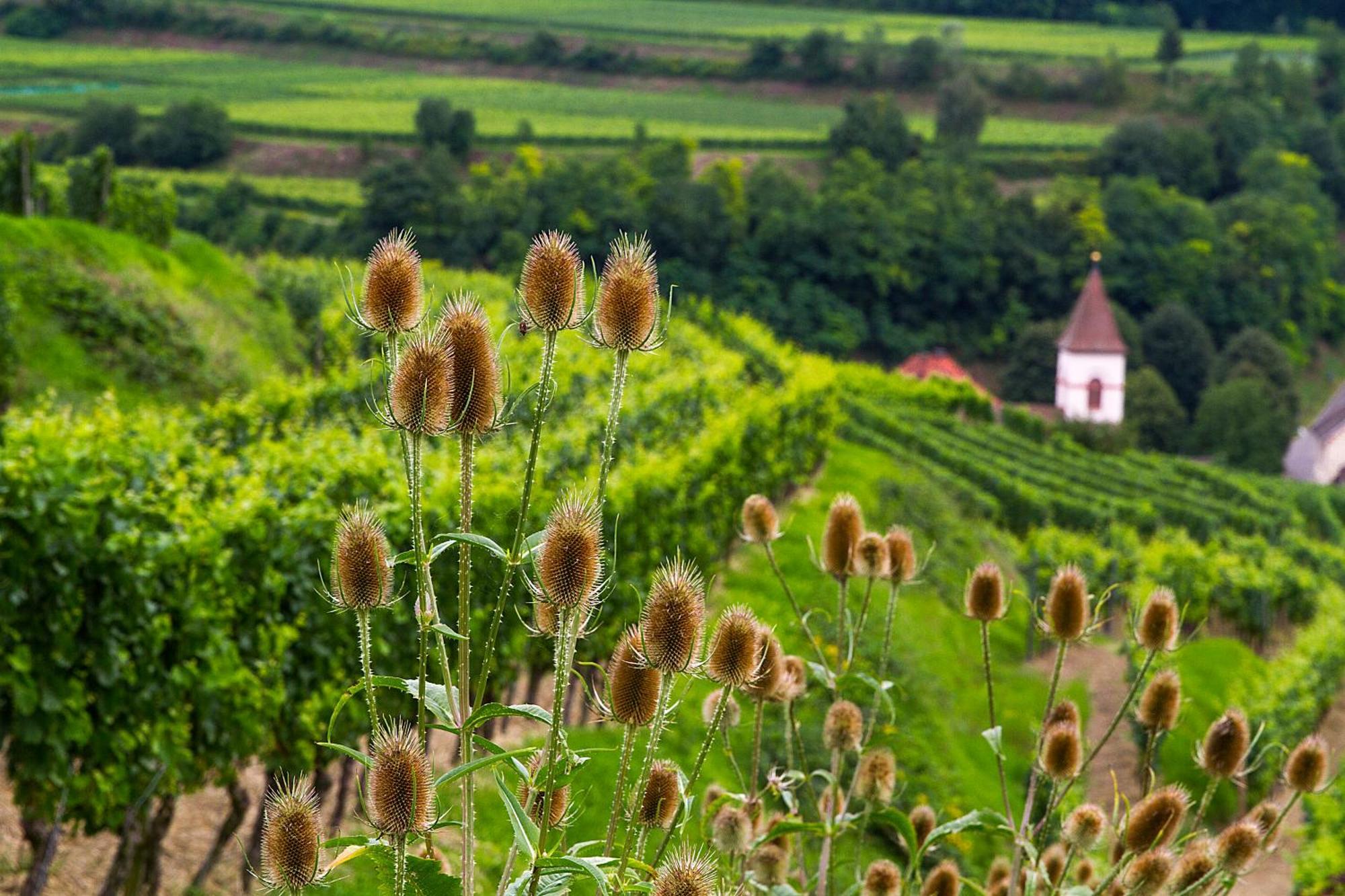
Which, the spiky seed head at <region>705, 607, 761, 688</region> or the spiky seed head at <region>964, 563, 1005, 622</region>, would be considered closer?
the spiky seed head at <region>705, 607, 761, 688</region>

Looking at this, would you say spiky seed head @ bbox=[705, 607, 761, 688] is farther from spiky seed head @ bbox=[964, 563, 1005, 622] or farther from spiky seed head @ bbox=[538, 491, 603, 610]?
spiky seed head @ bbox=[964, 563, 1005, 622]

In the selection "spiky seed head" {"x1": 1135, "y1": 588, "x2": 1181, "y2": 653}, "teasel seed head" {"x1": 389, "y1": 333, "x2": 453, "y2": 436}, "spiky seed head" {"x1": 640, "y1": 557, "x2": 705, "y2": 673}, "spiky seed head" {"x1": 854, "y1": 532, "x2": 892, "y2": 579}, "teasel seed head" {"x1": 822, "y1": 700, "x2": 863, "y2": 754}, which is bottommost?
"teasel seed head" {"x1": 822, "y1": 700, "x2": 863, "y2": 754}

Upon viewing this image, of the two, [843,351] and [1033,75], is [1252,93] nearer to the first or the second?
[1033,75]

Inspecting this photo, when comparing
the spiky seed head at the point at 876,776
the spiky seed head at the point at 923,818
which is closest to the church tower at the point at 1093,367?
the spiky seed head at the point at 923,818

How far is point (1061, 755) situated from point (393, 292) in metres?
1.50

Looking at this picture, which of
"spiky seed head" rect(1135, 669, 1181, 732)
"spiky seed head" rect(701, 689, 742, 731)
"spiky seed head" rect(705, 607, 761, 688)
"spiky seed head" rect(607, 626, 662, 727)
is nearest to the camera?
"spiky seed head" rect(607, 626, 662, 727)

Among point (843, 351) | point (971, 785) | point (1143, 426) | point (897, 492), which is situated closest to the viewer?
point (971, 785)

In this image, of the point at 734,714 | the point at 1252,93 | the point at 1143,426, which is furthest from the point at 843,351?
the point at 734,714

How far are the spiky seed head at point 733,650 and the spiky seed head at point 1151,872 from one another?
78cm

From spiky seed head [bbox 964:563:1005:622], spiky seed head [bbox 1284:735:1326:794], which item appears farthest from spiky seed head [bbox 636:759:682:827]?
spiky seed head [bbox 1284:735:1326:794]

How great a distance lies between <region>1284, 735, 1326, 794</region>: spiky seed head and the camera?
9.56 feet

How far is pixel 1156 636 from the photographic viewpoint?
9.37 ft

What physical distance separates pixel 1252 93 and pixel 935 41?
21.9m

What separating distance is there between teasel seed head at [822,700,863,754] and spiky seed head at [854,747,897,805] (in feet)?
0.13
